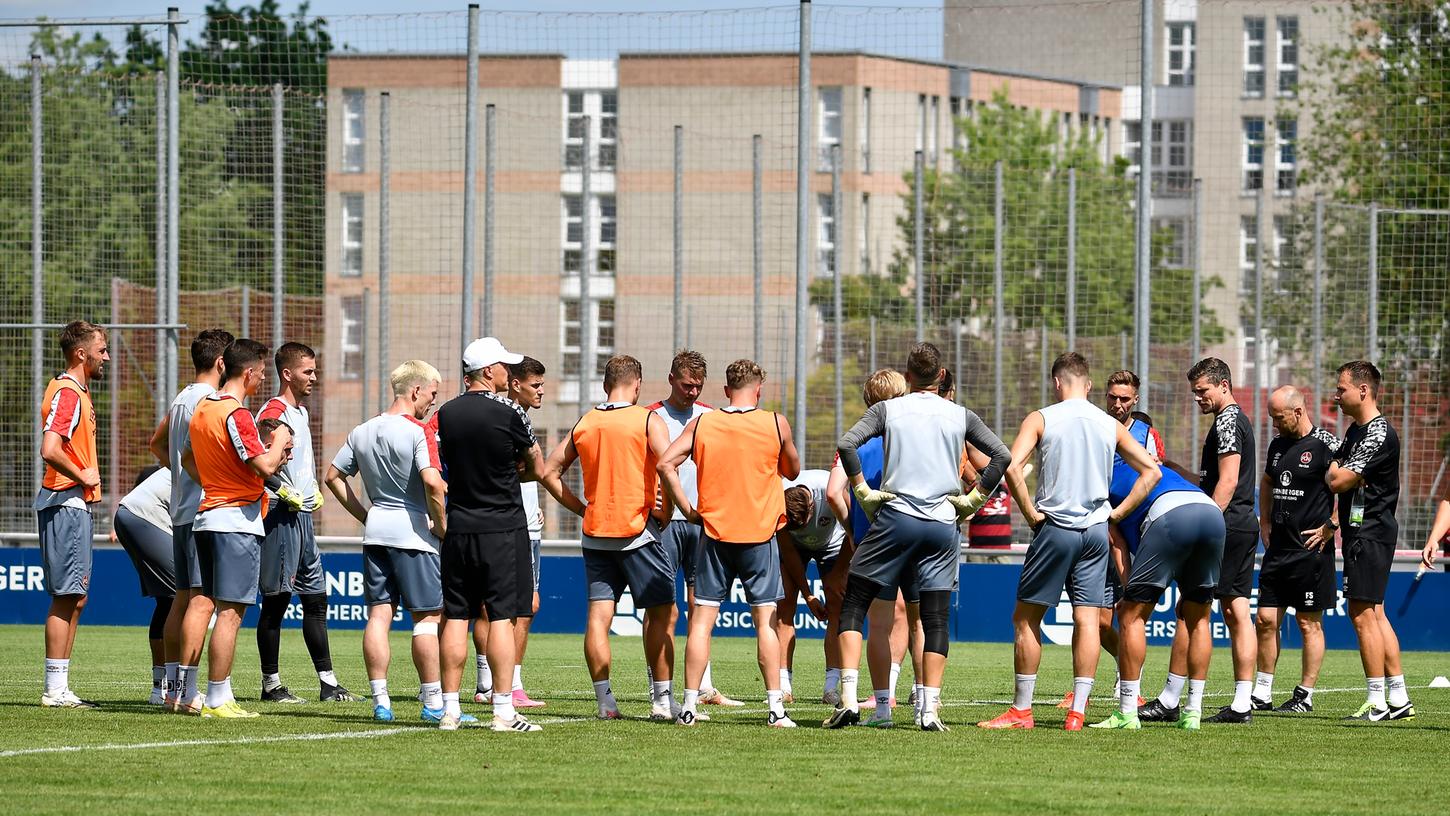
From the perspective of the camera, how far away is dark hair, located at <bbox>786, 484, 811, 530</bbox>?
11.9 meters

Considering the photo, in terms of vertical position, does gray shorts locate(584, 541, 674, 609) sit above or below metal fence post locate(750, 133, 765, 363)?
below

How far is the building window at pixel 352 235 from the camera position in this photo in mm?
22938

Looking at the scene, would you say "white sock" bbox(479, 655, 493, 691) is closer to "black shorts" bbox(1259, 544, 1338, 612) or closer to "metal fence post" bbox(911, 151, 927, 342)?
"black shorts" bbox(1259, 544, 1338, 612)

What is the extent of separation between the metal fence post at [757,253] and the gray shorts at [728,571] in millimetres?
9935

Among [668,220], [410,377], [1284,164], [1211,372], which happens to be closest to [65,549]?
[410,377]

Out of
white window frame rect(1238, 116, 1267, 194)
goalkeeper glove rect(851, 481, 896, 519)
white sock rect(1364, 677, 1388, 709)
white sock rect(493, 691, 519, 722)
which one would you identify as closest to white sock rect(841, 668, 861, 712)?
goalkeeper glove rect(851, 481, 896, 519)

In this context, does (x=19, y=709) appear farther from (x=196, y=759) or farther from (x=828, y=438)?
(x=828, y=438)

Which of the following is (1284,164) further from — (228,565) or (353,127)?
(228,565)

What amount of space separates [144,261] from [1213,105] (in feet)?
46.0

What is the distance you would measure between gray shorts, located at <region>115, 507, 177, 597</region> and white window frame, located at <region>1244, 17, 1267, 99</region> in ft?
52.2

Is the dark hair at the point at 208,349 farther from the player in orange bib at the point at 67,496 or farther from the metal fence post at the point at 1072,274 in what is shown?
the metal fence post at the point at 1072,274

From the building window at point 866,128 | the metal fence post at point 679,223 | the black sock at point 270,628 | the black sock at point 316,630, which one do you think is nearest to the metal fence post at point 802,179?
the metal fence post at point 679,223

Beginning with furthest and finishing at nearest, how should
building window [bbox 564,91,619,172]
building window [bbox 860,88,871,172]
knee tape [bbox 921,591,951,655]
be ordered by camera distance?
building window [bbox 860,88,871,172] < building window [bbox 564,91,619,172] < knee tape [bbox 921,591,951,655]

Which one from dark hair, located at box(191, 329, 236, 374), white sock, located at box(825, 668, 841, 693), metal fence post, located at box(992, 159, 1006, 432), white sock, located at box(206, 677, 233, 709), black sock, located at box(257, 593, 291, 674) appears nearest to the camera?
white sock, located at box(206, 677, 233, 709)
